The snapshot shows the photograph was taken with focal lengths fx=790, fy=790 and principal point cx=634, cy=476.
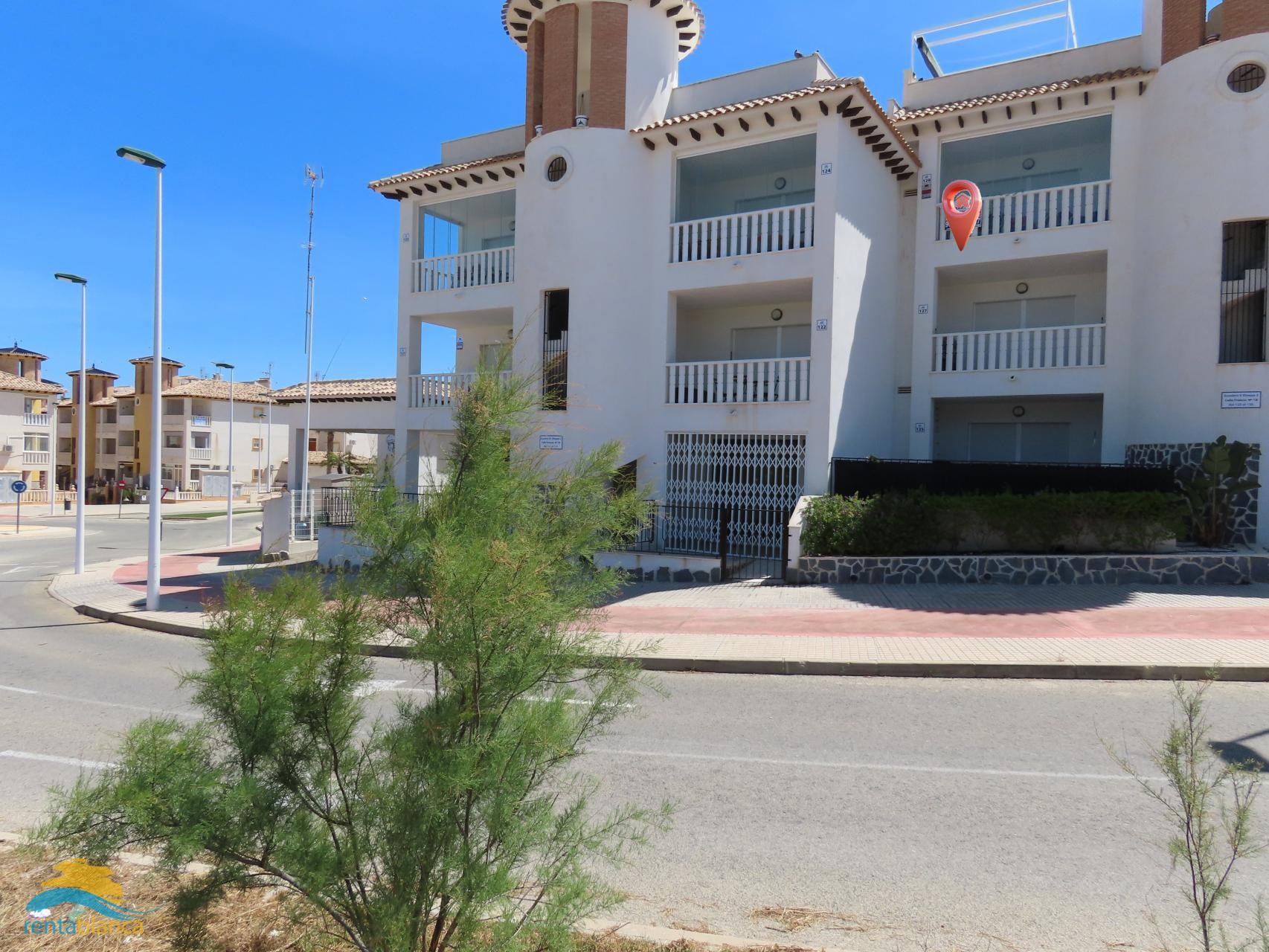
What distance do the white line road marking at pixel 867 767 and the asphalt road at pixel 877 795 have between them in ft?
0.07

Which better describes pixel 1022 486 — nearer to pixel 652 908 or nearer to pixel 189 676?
pixel 652 908

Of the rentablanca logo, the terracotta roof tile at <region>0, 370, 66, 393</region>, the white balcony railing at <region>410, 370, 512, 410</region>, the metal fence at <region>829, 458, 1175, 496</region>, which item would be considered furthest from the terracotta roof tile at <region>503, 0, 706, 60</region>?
the terracotta roof tile at <region>0, 370, 66, 393</region>

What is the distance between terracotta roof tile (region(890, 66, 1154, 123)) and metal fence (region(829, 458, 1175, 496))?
→ 7436 mm

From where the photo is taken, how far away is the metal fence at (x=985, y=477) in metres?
13.9

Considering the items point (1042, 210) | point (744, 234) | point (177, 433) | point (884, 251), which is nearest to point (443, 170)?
point (744, 234)

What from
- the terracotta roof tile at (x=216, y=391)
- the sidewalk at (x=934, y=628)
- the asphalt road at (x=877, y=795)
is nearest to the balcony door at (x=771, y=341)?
the sidewalk at (x=934, y=628)

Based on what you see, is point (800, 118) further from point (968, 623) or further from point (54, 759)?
point (54, 759)

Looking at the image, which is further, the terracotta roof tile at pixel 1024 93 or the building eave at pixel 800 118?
the terracotta roof tile at pixel 1024 93

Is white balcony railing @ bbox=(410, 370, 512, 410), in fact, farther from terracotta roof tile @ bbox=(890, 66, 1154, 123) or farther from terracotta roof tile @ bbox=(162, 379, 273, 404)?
terracotta roof tile @ bbox=(162, 379, 273, 404)

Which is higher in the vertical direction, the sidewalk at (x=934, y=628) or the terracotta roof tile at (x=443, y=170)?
the terracotta roof tile at (x=443, y=170)

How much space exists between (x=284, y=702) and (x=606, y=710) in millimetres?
1201

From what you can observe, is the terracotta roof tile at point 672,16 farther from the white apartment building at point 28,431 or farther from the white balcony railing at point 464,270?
the white apartment building at point 28,431

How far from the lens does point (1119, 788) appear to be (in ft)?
17.8

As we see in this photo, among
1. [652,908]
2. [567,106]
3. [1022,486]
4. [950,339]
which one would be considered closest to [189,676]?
[652,908]
